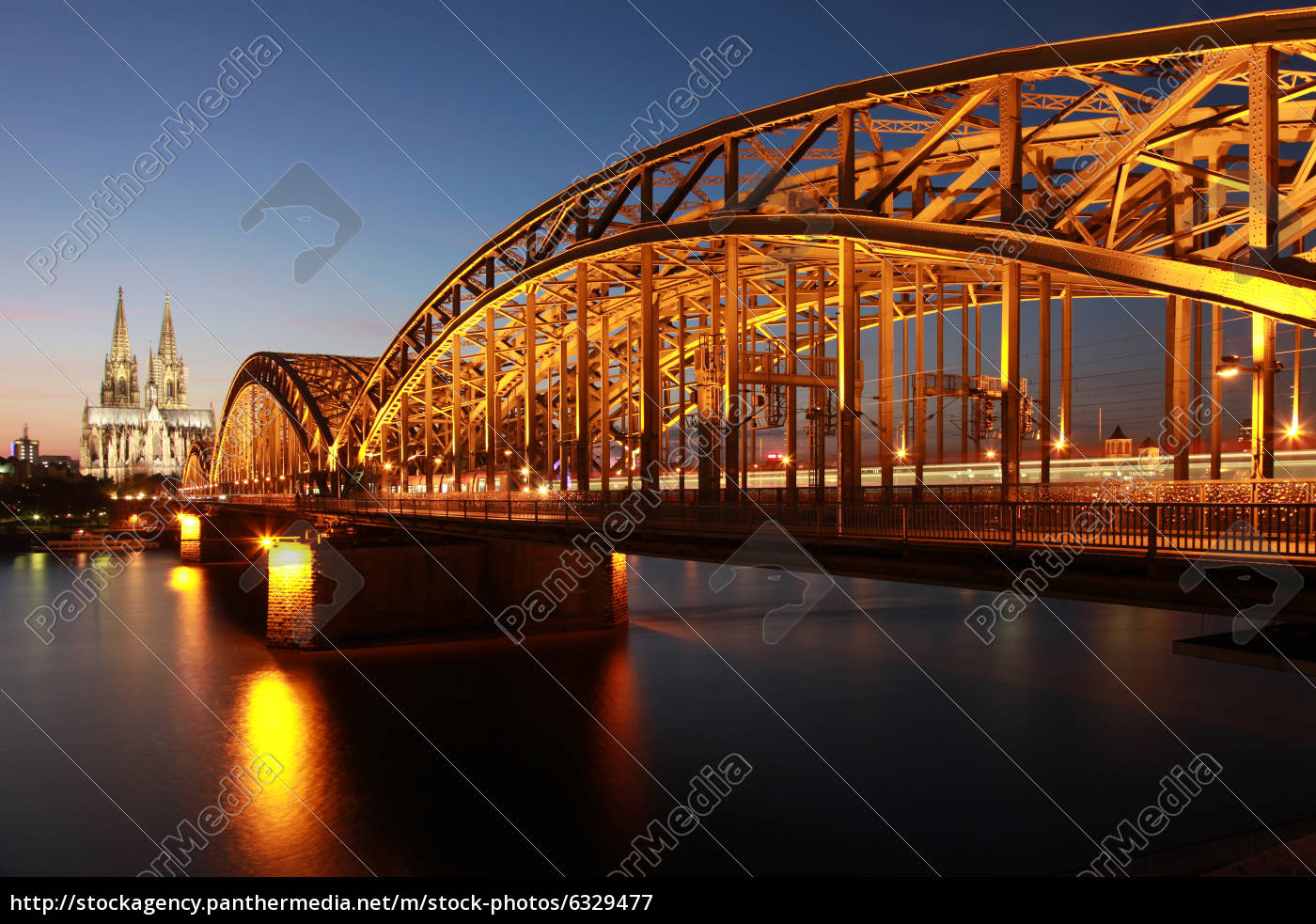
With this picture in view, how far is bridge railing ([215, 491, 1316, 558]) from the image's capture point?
40.4ft

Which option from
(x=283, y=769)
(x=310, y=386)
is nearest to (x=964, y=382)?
(x=283, y=769)

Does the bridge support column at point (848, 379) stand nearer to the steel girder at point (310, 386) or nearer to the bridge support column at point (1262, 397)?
the bridge support column at point (1262, 397)

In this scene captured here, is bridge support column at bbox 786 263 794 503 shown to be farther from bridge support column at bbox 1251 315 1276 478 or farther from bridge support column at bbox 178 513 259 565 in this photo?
bridge support column at bbox 178 513 259 565

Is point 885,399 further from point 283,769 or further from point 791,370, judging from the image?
point 283,769

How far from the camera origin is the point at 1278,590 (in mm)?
11094

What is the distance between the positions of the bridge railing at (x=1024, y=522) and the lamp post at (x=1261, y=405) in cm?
471

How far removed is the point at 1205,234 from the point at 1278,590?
16.1m

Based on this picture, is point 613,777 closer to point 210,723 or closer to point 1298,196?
point 210,723

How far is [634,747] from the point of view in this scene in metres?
25.7

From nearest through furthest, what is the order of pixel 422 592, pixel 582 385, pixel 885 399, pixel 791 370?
pixel 885 399
pixel 791 370
pixel 582 385
pixel 422 592

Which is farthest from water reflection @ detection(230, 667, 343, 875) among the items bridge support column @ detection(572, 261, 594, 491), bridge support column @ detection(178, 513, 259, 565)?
bridge support column @ detection(178, 513, 259, 565)

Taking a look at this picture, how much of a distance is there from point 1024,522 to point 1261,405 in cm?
866

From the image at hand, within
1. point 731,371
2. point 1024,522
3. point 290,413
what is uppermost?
point 290,413

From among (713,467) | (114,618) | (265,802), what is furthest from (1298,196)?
(114,618)
